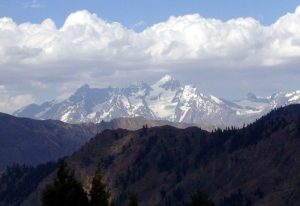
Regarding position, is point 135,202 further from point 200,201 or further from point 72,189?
point 200,201

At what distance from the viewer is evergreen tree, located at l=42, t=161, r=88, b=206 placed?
59.8 meters

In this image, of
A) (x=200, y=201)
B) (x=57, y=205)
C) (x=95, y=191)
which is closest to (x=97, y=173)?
(x=95, y=191)

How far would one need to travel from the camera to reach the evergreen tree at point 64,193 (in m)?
59.8

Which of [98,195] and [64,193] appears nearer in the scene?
[64,193]

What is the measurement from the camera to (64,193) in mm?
60156

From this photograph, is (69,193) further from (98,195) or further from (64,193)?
(98,195)

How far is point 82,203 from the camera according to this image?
61094mm

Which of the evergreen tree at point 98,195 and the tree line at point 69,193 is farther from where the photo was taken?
the evergreen tree at point 98,195

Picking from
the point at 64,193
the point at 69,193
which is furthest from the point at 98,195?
the point at 64,193

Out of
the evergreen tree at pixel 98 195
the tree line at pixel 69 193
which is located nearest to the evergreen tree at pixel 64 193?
the tree line at pixel 69 193

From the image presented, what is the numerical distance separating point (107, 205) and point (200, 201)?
695 inches

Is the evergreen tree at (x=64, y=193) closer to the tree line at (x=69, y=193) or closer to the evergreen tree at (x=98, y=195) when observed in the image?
the tree line at (x=69, y=193)

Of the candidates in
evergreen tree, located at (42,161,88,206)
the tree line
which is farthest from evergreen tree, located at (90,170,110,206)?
evergreen tree, located at (42,161,88,206)

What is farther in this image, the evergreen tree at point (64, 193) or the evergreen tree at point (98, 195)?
the evergreen tree at point (98, 195)
